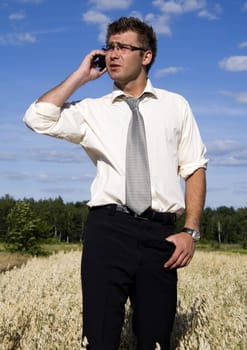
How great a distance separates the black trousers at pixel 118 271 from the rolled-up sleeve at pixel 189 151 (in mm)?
434

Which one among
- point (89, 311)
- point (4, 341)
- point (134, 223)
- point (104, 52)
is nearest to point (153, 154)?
point (134, 223)

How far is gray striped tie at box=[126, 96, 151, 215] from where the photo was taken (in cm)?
346

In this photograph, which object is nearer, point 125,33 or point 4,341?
point 125,33

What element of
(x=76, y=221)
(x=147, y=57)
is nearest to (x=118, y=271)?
(x=147, y=57)

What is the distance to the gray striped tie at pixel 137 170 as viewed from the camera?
3.46 m

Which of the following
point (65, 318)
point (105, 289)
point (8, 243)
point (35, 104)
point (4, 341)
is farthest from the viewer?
point (8, 243)

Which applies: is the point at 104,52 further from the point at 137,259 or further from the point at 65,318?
the point at 65,318

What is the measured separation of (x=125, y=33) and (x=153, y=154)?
0.81 meters

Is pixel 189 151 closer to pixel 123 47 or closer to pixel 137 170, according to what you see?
pixel 137 170

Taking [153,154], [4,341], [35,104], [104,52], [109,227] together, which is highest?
[104,52]

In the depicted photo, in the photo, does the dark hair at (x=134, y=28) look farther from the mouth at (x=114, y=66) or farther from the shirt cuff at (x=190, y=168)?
the shirt cuff at (x=190, y=168)

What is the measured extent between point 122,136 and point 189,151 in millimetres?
462

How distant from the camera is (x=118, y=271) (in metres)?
3.43

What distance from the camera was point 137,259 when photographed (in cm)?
344
